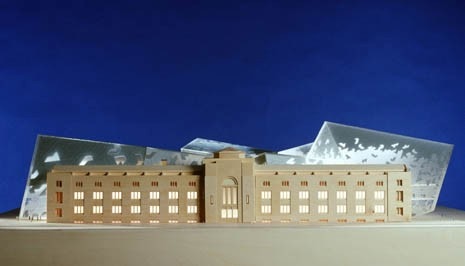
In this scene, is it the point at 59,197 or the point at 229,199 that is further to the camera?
the point at 59,197

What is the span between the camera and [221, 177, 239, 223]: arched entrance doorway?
43.4 m

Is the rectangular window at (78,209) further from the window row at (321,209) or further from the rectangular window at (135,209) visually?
the window row at (321,209)

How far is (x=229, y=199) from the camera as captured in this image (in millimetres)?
43469

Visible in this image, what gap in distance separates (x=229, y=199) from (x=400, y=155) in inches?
506

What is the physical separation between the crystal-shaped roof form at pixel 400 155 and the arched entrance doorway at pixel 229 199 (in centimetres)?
848

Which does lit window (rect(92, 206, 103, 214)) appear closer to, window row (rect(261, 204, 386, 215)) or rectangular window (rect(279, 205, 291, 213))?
window row (rect(261, 204, 386, 215))

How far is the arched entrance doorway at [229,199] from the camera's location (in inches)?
1708

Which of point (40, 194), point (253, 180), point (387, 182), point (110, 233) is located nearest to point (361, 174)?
point (387, 182)

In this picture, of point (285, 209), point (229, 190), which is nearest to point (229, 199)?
point (229, 190)

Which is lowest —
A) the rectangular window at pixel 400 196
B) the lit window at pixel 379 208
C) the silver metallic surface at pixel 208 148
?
the lit window at pixel 379 208

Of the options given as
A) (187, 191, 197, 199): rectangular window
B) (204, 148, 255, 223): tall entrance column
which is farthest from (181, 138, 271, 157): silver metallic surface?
(204, 148, 255, 223): tall entrance column

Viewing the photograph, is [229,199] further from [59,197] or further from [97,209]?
[59,197]

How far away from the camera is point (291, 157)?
4959cm

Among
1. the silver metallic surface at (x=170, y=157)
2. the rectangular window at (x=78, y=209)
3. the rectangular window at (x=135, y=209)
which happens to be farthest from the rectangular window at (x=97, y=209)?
the silver metallic surface at (x=170, y=157)
